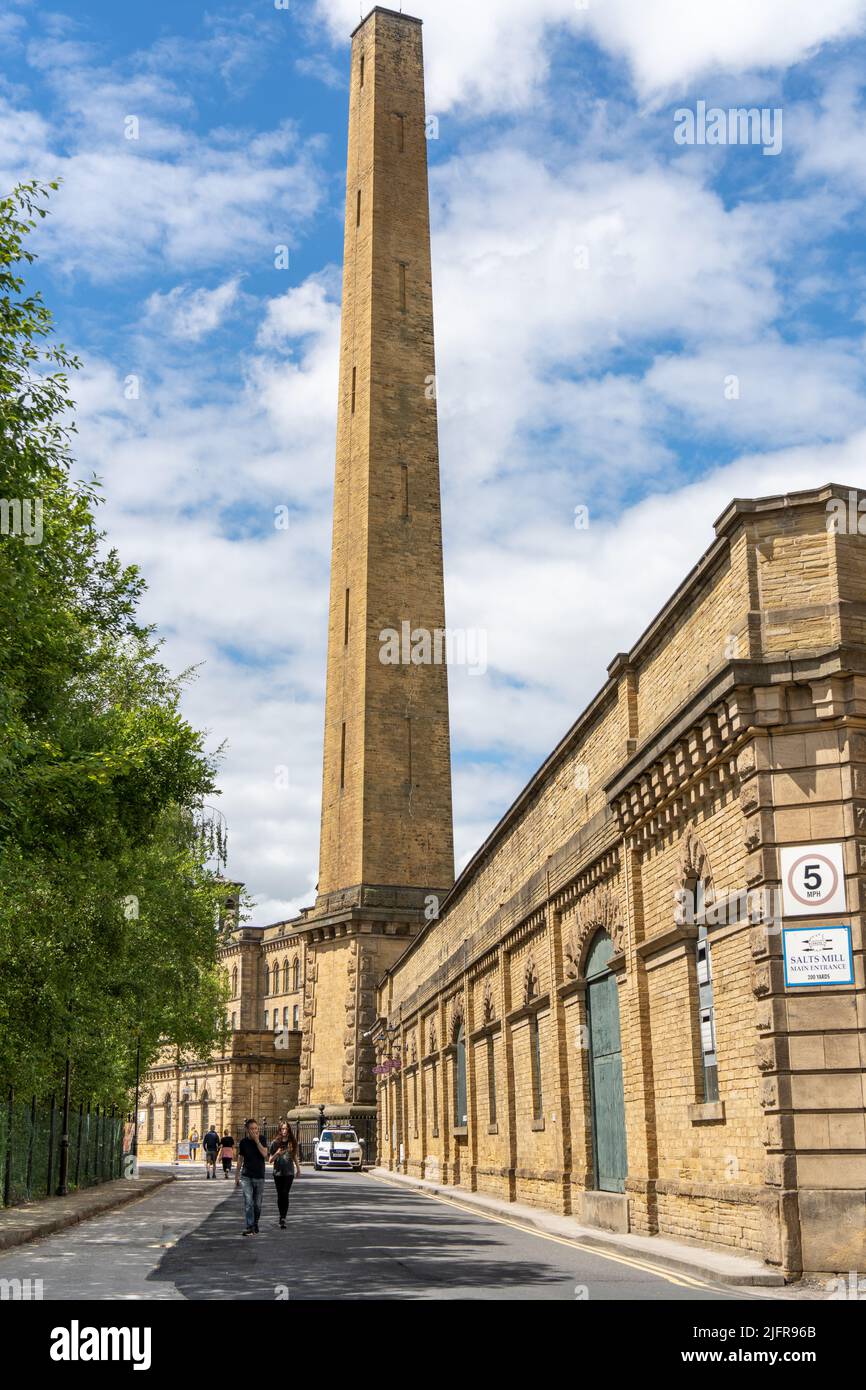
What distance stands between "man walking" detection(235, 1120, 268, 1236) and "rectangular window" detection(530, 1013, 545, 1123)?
20.5 feet

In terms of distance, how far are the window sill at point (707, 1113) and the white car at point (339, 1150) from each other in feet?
120

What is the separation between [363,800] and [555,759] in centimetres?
3107

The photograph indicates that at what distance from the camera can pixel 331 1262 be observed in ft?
51.1

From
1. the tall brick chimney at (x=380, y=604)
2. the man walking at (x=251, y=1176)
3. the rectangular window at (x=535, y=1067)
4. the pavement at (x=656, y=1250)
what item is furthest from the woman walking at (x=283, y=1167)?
the tall brick chimney at (x=380, y=604)

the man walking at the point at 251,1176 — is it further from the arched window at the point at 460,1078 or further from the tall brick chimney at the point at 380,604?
the tall brick chimney at the point at 380,604

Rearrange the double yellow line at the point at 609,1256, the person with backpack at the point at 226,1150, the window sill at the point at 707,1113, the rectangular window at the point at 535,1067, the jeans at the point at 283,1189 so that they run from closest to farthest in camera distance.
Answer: the double yellow line at the point at 609,1256
the window sill at the point at 707,1113
the jeans at the point at 283,1189
the rectangular window at the point at 535,1067
the person with backpack at the point at 226,1150

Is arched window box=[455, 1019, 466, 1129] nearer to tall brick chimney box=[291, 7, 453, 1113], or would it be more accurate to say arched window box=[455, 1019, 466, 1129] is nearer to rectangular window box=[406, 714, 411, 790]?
tall brick chimney box=[291, 7, 453, 1113]

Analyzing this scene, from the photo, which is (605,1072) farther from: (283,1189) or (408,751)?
(408,751)

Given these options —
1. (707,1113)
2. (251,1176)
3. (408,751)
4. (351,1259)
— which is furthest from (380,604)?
(707,1113)

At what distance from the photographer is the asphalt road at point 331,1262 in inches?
480

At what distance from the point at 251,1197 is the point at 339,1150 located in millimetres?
31533

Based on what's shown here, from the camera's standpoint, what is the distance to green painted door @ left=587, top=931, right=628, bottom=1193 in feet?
62.5

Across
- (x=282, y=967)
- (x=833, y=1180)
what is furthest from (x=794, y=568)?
(x=282, y=967)
